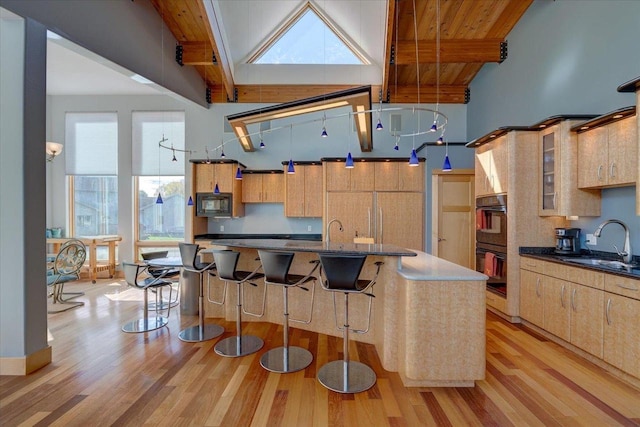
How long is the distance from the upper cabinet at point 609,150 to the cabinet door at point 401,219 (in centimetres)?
253

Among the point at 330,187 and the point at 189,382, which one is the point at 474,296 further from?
the point at 330,187

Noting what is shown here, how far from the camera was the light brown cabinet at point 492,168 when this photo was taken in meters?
3.87

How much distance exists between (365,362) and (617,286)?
2.20 m

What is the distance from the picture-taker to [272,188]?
6031 millimetres

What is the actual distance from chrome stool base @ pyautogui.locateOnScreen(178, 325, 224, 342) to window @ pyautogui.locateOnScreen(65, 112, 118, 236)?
4.30m

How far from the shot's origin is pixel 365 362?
2.77m

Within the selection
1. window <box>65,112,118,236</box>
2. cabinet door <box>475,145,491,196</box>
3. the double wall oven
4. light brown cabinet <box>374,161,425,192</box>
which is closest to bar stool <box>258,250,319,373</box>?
the double wall oven

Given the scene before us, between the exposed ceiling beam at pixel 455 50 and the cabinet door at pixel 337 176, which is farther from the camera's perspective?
the cabinet door at pixel 337 176

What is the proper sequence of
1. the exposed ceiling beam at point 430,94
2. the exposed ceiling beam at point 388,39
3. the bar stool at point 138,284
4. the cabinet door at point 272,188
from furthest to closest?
the exposed ceiling beam at point 430,94, the cabinet door at point 272,188, the exposed ceiling beam at point 388,39, the bar stool at point 138,284

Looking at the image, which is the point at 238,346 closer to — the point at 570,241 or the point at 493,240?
the point at 493,240

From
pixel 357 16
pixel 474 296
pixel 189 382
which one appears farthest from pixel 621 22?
pixel 189 382

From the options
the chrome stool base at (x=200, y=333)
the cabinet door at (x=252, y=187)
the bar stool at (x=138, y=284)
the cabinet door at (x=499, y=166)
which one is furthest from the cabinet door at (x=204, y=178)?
the cabinet door at (x=499, y=166)

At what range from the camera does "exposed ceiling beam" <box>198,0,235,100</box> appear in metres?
4.37

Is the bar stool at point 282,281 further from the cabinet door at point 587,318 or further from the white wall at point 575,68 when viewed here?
the white wall at point 575,68
